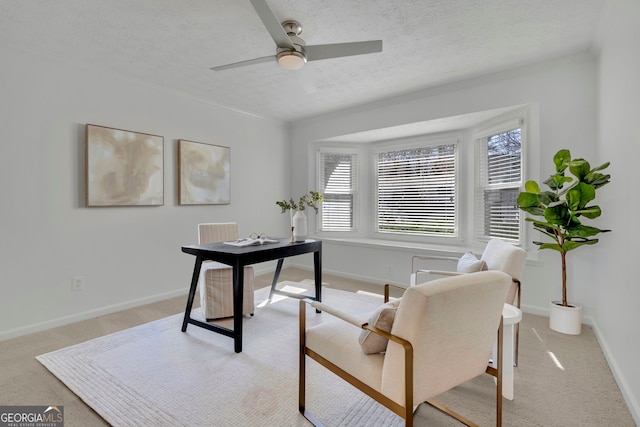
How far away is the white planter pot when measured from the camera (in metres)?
2.74

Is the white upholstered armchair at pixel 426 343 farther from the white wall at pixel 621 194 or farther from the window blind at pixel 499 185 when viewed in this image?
the window blind at pixel 499 185

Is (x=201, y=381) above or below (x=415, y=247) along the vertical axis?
below

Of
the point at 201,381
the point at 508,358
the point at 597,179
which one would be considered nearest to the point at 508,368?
the point at 508,358

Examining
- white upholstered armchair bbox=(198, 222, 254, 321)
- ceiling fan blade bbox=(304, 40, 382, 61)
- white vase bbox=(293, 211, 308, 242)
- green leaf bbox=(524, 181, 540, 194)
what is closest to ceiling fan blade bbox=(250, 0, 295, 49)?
ceiling fan blade bbox=(304, 40, 382, 61)

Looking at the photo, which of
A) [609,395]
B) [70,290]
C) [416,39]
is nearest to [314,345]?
[609,395]

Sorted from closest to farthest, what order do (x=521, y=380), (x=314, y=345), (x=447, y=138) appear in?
(x=314, y=345), (x=521, y=380), (x=447, y=138)

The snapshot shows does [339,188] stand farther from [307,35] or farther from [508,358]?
[508,358]

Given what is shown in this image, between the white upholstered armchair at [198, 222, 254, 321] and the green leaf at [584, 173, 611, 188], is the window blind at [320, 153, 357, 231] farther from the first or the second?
the green leaf at [584, 173, 611, 188]

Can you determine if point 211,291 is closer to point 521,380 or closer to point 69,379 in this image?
point 69,379

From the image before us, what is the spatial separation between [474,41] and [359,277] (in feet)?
10.6

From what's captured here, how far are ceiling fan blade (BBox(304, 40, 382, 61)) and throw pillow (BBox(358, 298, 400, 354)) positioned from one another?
1.70m

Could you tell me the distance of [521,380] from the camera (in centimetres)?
206

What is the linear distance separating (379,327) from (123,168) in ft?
10.6

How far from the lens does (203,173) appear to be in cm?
414
